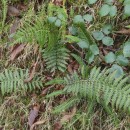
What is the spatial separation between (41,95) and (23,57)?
423 millimetres

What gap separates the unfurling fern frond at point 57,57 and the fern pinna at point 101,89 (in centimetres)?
23

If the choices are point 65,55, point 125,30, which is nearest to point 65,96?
point 65,55

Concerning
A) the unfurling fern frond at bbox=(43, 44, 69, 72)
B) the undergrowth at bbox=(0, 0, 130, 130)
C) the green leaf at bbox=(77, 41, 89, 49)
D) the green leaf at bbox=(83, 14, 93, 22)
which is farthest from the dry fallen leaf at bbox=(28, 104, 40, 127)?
the green leaf at bbox=(83, 14, 93, 22)

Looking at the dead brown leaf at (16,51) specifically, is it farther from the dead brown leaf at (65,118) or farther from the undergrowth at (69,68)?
the dead brown leaf at (65,118)

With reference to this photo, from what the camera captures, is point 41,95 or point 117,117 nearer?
point 117,117

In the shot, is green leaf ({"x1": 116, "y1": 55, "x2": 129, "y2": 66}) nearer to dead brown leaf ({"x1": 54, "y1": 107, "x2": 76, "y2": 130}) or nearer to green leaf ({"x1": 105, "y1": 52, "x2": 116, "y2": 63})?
green leaf ({"x1": 105, "y1": 52, "x2": 116, "y2": 63})

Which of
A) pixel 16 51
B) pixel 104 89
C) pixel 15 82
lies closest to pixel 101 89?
pixel 104 89

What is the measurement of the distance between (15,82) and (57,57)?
478 millimetres

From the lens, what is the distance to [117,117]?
3018 millimetres

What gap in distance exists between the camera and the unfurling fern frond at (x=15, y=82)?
11.1ft

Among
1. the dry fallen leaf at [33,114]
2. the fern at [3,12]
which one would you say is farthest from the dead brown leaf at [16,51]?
the dry fallen leaf at [33,114]

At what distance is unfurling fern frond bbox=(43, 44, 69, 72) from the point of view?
330 centimetres

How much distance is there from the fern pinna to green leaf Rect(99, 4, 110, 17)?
A: 1.64 feet

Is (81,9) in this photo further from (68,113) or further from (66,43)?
(68,113)
